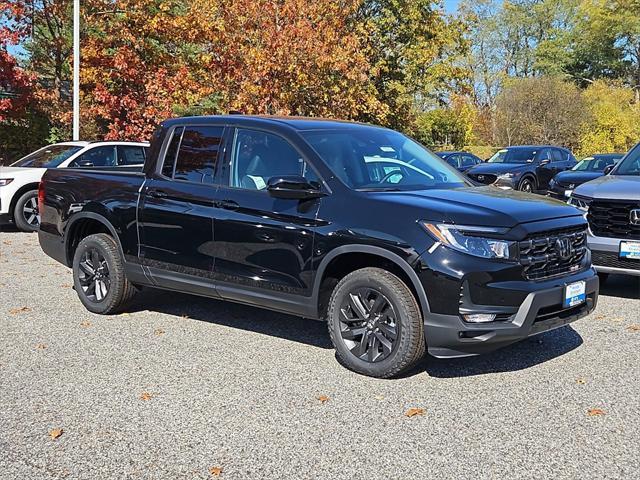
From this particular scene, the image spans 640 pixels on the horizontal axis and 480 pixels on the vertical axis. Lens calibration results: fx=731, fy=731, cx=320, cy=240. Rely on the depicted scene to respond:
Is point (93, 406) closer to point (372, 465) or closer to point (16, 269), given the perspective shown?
point (372, 465)

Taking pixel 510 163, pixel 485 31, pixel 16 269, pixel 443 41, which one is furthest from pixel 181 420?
pixel 485 31

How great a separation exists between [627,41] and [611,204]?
192 feet

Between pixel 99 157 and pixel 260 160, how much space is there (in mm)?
8086

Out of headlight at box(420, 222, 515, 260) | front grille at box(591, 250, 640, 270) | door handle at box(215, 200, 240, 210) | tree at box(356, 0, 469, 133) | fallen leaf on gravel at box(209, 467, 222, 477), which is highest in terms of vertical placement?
tree at box(356, 0, 469, 133)

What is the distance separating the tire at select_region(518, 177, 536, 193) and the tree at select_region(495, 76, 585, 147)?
21.8m

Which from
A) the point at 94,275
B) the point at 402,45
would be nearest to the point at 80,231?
the point at 94,275

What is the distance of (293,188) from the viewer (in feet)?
17.4

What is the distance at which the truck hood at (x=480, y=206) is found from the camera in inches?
189

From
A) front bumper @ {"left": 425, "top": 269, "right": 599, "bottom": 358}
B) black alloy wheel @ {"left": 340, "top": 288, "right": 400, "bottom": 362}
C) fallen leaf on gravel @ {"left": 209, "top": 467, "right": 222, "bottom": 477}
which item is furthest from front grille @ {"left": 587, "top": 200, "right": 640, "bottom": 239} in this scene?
fallen leaf on gravel @ {"left": 209, "top": 467, "right": 222, "bottom": 477}

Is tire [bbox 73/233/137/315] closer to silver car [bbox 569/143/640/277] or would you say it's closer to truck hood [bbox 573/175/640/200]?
silver car [bbox 569/143/640/277]

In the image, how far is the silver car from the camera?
709 centimetres

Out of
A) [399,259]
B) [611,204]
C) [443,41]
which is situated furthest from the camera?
[443,41]

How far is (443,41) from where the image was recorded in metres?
29.1

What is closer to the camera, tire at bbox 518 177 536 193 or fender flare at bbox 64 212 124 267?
fender flare at bbox 64 212 124 267
